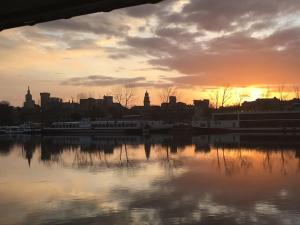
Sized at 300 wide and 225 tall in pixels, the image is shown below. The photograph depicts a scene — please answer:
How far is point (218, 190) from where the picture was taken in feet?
80.6

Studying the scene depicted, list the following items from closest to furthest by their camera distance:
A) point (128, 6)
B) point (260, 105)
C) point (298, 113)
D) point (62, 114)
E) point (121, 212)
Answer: point (128, 6)
point (121, 212)
point (298, 113)
point (260, 105)
point (62, 114)

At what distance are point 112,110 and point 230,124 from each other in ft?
232

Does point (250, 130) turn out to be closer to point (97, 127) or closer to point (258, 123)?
point (258, 123)

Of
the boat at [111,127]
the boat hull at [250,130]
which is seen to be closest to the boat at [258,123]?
the boat hull at [250,130]

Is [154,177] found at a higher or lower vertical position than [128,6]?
lower

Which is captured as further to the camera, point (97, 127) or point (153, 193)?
point (97, 127)

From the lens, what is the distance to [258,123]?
103562mm

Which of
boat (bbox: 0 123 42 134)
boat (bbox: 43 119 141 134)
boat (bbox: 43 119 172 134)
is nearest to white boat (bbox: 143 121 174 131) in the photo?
boat (bbox: 43 119 172 134)

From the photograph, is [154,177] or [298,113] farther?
[298,113]

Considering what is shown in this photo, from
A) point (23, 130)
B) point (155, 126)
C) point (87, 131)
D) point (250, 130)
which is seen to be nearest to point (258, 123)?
point (250, 130)

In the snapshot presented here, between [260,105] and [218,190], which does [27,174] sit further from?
[260,105]

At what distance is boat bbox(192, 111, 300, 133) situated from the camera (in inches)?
3930

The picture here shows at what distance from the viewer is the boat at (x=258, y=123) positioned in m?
99.8

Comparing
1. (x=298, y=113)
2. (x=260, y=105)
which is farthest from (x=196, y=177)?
(x=260, y=105)
